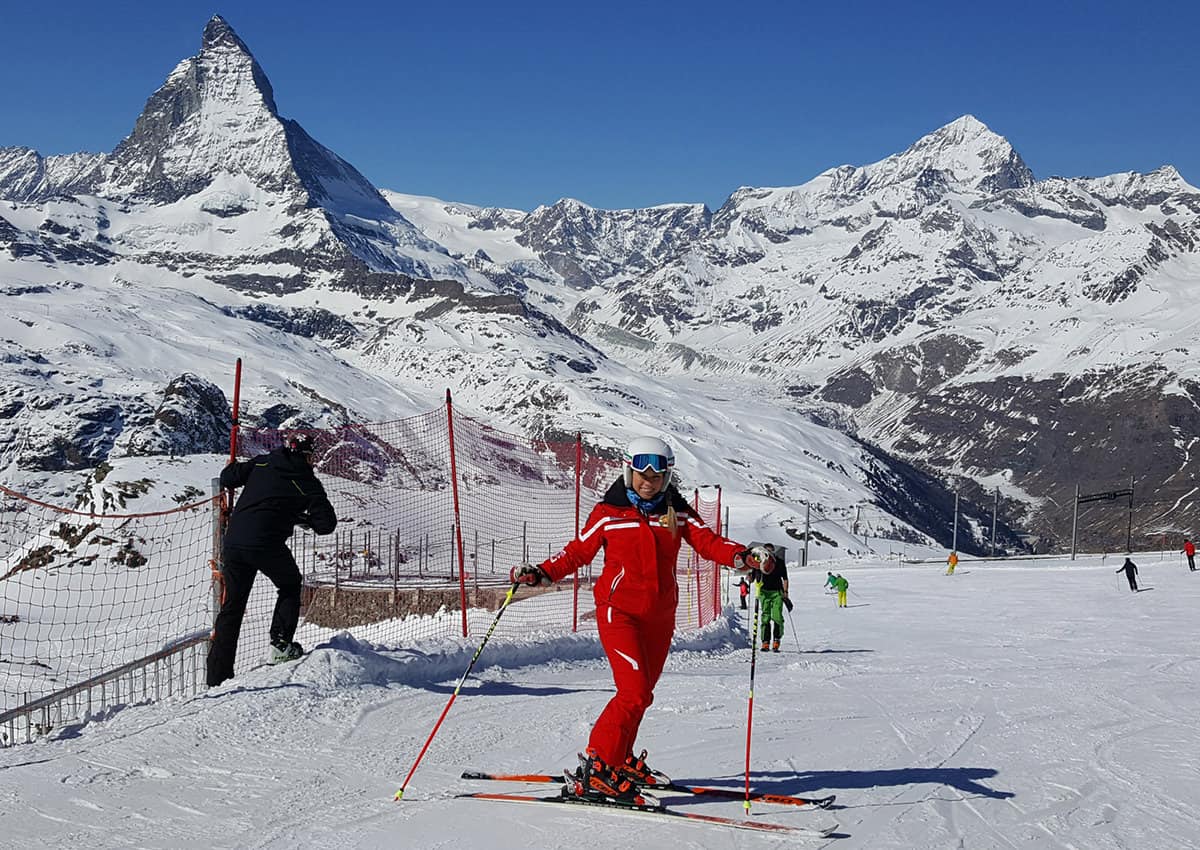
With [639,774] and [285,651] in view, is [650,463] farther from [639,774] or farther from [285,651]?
[285,651]

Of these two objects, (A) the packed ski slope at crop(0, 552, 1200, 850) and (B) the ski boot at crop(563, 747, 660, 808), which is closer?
(A) the packed ski slope at crop(0, 552, 1200, 850)

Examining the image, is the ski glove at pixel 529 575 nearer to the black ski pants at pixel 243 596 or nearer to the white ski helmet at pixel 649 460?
the white ski helmet at pixel 649 460

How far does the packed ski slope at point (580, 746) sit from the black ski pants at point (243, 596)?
39cm

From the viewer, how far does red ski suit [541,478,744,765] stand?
600 cm

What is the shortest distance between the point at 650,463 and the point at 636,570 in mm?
613

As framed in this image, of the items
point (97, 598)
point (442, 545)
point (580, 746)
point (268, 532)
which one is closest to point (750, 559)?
point (580, 746)

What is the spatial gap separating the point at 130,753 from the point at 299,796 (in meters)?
1.36

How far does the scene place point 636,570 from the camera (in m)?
6.18

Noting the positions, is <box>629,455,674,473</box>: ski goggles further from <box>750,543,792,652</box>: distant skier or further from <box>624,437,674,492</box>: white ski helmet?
<box>750,543,792,652</box>: distant skier

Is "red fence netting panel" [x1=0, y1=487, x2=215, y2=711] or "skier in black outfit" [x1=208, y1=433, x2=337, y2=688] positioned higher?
"skier in black outfit" [x1=208, y1=433, x2=337, y2=688]

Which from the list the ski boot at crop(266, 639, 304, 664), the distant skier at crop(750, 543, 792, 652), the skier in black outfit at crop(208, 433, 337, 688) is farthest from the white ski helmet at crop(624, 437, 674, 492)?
the distant skier at crop(750, 543, 792, 652)

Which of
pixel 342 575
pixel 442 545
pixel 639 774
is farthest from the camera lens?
pixel 442 545

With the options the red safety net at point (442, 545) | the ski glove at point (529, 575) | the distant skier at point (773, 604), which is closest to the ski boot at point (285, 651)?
the ski glove at point (529, 575)

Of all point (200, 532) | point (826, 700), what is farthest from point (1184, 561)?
point (826, 700)
